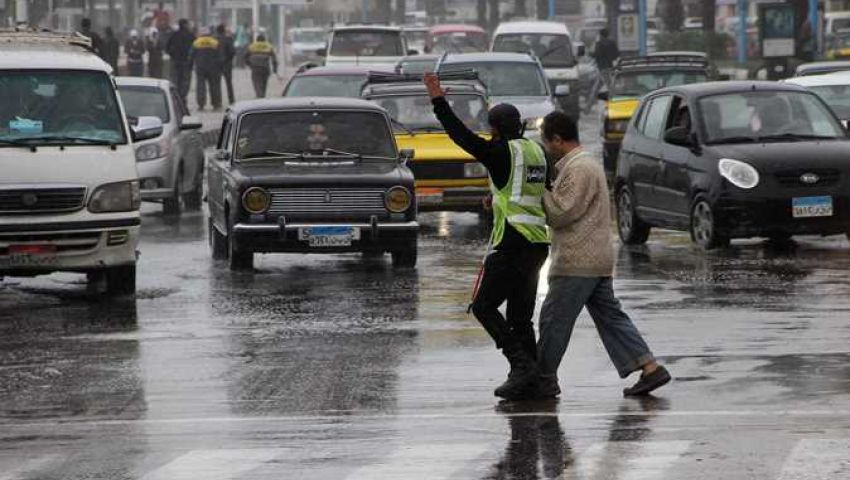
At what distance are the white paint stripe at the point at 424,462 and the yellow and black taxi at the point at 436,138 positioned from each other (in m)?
13.4

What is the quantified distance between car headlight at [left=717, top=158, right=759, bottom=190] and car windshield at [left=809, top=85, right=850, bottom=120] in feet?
25.0

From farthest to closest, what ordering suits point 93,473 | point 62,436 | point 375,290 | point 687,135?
point 687,135 → point 375,290 → point 62,436 → point 93,473

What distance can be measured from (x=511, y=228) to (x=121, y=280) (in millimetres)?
6630

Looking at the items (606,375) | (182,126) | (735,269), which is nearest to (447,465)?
(606,375)

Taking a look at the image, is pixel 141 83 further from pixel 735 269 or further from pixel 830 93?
pixel 735 269

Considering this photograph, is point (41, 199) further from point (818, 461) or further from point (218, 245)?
point (818, 461)

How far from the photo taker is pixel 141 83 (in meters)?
28.9

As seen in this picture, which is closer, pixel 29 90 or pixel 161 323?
pixel 161 323

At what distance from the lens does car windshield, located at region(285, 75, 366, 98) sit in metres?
32.3

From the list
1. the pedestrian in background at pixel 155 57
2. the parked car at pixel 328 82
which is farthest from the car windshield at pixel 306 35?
the parked car at pixel 328 82

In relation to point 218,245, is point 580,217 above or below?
above

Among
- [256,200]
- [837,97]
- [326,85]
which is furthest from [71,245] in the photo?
[326,85]

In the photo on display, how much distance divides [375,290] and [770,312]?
3556 millimetres

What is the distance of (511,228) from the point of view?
12047 mm
